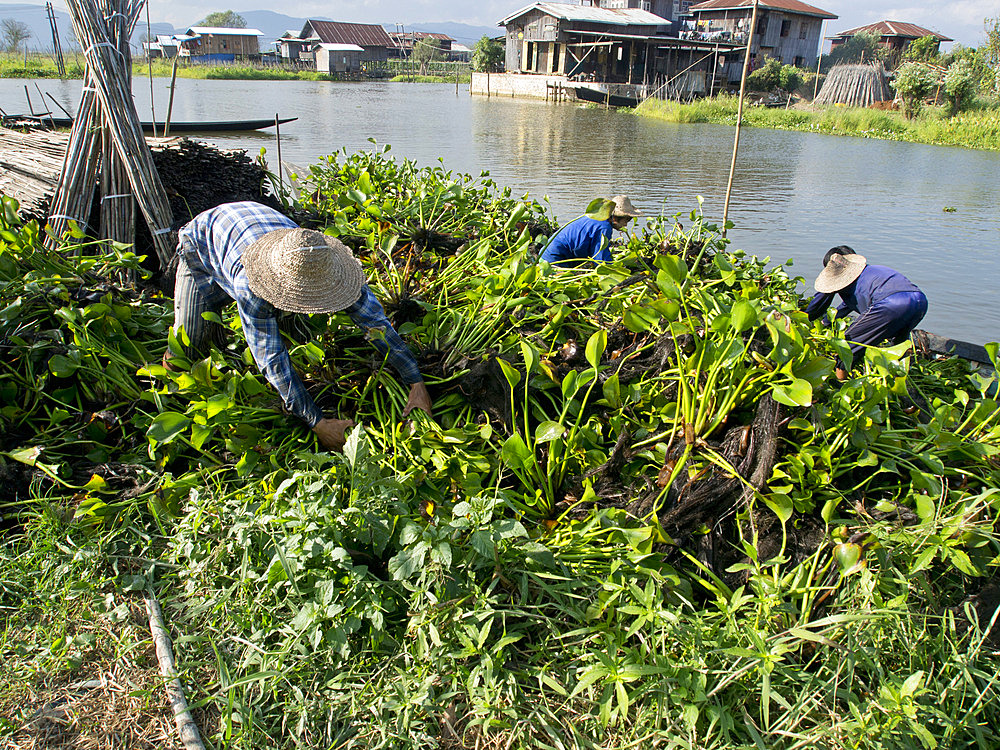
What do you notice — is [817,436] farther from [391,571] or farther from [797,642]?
[391,571]

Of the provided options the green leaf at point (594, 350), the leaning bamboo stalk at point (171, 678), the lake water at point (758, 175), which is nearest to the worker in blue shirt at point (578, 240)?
the green leaf at point (594, 350)

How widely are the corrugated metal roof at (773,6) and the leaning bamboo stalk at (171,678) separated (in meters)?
42.4

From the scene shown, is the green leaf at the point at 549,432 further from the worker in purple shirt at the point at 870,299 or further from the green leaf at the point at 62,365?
the worker in purple shirt at the point at 870,299

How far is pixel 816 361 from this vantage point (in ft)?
6.00

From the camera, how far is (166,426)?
1.97 metres

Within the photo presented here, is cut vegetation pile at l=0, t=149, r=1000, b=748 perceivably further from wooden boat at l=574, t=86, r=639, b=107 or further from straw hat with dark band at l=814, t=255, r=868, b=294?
wooden boat at l=574, t=86, r=639, b=107

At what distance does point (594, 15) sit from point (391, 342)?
39.2 m

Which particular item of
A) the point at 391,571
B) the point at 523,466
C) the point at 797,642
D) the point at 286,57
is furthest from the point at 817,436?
the point at 286,57

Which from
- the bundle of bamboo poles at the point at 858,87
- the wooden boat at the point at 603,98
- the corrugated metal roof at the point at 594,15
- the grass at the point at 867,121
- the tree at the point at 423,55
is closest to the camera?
the grass at the point at 867,121

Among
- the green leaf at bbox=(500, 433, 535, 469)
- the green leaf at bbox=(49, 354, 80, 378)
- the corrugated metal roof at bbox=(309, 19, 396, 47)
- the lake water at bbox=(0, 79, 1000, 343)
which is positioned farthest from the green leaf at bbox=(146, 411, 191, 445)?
the corrugated metal roof at bbox=(309, 19, 396, 47)

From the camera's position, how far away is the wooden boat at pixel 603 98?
2842 centimetres

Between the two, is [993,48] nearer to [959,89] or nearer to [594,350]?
[959,89]

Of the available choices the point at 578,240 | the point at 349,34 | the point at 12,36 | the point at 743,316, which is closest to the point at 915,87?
the point at 578,240

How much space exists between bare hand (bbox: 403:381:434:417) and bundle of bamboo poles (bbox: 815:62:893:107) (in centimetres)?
2980
